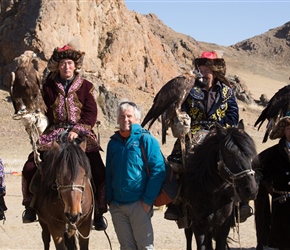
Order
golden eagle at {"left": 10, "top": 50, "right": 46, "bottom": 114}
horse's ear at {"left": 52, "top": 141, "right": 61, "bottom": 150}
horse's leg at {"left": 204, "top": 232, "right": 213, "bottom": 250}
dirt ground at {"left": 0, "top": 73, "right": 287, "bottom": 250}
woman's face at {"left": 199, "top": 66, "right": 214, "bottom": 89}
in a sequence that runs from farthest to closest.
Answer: dirt ground at {"left": 0, "top": 73, "right": 287, "bottom": 250} → woman's face at {"left": 199, "top": 66, "right": 214, "bottom": 89} → golden eagle at {"left": 10, "top": 50, "right": 46, "bottom": 114} → horse's leg at {"left": 204, "top": 232, "right": 213, "bottom": 250} → horse's ear at {"left": 52, "top": 141, "right": 61, "bottom": 150}

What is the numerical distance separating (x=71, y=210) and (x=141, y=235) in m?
0.73

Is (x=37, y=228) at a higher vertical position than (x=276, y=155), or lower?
lower

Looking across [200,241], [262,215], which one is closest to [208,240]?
[200,241]

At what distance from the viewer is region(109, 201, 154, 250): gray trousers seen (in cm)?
571

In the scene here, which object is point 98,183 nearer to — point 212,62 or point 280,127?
point 212,62

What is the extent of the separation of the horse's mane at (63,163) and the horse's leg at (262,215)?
2.77 m

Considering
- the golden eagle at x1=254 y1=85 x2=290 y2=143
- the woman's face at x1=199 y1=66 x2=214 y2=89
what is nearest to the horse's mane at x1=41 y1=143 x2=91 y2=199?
the woman's face at x1=199 y1=66 x2=214 y2=89

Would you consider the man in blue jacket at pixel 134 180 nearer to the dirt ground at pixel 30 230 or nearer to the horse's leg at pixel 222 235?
the horse's leg at pixel 222 235

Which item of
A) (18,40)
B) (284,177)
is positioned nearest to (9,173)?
(284,177)

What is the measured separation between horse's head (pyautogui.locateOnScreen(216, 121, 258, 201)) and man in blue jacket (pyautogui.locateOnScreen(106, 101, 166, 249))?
26.0 inches

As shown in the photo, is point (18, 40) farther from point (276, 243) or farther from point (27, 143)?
point (276, 243)

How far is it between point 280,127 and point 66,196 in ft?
8.81

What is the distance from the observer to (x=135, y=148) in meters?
5.71

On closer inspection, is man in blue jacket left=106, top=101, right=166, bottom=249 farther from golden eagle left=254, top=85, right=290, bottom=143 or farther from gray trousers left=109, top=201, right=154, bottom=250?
golden eagle left=254, top=85, right=290, bottom=143
